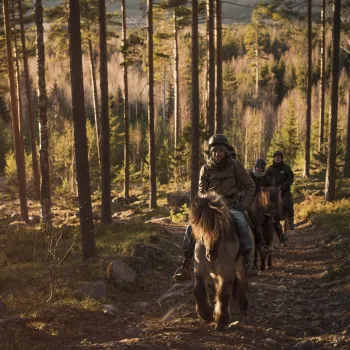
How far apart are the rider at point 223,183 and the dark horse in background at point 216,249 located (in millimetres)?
505

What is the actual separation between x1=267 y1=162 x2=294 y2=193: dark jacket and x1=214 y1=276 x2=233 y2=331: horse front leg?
23.2 feet

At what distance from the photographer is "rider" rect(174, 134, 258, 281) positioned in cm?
703

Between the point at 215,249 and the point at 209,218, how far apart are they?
1.57 ft

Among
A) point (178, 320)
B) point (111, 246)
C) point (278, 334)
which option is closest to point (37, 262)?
point (111, 246)

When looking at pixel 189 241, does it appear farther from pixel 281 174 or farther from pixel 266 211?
pixel 281 174

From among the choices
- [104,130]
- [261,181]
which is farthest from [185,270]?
[104,130]

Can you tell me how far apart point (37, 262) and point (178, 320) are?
6.45 m

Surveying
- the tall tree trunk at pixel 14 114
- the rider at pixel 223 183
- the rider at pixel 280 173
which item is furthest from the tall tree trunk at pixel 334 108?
the tall tree trunk at pixel 14 114

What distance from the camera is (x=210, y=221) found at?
6.18 metres

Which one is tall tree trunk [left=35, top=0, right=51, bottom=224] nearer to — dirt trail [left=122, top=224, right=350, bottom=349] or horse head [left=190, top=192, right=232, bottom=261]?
dirt trail [left=122, top=224, right=350, bottom=349]

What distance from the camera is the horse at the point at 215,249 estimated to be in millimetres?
6180

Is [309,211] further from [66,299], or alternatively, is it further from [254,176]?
[66,299]

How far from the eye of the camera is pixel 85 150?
35.2 ft

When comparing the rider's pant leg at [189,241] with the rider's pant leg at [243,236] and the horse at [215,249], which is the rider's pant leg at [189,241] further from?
the rider's pant leg at [243,236]
